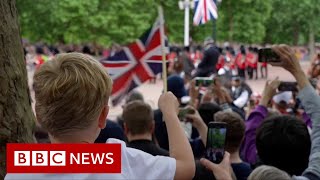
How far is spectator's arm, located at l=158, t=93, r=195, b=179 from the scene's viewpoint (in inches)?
78.1

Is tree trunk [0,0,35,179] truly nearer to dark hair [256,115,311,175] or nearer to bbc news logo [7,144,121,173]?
bbc news logo [7,144,121,173]

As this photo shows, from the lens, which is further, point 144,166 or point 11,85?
point 11,85

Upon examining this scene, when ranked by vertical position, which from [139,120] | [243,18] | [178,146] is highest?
[178,146]

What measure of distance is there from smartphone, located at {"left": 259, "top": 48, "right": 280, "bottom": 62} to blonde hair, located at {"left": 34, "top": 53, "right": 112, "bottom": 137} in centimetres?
151

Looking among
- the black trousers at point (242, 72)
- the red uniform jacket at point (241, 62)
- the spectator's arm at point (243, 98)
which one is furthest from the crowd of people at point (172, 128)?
the red uniform jacket at point (241, 62)

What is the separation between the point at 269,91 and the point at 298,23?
150 ft

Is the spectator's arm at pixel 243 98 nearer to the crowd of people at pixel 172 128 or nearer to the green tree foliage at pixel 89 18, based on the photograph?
the crowd of people at pixel 172 128

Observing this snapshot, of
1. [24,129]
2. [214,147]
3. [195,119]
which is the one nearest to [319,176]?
[214,147]

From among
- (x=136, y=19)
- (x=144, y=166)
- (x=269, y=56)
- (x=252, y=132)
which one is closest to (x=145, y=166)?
(x=144, y=166)

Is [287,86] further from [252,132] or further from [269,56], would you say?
[269,56]

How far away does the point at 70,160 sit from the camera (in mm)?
1852

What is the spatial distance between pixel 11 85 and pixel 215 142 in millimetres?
908

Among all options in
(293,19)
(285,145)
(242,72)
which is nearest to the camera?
(285,145)

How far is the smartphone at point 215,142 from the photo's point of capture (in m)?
2.39
